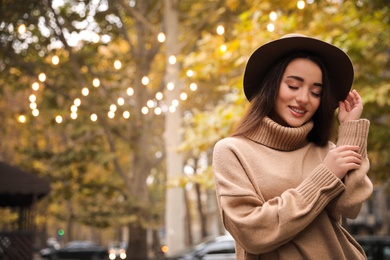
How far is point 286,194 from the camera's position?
2281 millimetres

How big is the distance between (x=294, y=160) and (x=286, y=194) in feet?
0.68

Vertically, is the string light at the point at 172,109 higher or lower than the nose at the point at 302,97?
higher

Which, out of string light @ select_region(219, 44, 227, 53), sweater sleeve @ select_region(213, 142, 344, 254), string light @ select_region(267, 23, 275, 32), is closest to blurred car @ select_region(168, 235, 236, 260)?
string light @ select_region(219, 44, 227, 53)

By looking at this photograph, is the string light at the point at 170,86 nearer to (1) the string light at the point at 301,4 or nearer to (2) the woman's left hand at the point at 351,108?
(1) the string light at the point at 301,4

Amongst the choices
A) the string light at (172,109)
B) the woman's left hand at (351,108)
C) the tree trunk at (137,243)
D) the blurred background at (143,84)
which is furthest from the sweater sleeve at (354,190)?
the tree trunk at (137,243)

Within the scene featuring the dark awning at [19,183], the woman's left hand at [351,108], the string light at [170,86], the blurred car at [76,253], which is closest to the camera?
the woman's left hand at [351,108]

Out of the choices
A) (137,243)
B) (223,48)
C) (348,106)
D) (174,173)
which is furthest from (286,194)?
(137,243)

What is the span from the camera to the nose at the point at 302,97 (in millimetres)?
2455

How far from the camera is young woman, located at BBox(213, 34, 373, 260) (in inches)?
89.0

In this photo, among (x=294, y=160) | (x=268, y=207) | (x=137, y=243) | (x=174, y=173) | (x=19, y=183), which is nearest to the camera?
(x=268, y=207)

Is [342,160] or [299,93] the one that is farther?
[299,93]

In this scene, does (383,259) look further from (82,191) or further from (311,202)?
(82,191)

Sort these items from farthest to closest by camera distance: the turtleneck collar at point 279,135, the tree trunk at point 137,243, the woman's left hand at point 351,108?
1. the tree trunk at point 137,243
2. the woman's left hand at point 351,108
3. the turtleneck collar at point 279,135

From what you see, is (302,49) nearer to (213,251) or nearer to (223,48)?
(223,48)
